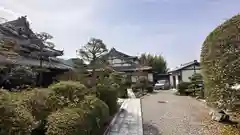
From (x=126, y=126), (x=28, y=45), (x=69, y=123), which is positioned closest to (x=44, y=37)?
(x=28, y=45)

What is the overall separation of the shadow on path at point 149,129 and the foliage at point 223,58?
204 cm

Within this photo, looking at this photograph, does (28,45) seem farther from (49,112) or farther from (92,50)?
(49,112)

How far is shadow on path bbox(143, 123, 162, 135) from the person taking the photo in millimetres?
5965

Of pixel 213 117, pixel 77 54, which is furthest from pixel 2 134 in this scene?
pixel 77 54

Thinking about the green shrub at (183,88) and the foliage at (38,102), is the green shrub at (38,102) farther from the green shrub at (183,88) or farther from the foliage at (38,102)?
the green shrub at (183,88)

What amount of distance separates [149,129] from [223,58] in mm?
3032

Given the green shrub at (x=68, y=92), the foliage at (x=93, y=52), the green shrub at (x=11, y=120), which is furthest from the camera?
the foliage at (x=93, y=52)

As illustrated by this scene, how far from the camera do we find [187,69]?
995 inches

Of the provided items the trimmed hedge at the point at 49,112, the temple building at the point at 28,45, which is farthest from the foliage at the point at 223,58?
the temple building at the point at 28,45

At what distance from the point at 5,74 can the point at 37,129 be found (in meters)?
6.75

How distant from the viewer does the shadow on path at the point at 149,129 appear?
19.6ft

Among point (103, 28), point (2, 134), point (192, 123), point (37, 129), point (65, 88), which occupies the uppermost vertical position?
point (103, 28)

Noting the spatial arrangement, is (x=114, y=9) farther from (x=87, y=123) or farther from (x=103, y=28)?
(x=87, y=123)

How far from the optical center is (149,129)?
6.38 meters
